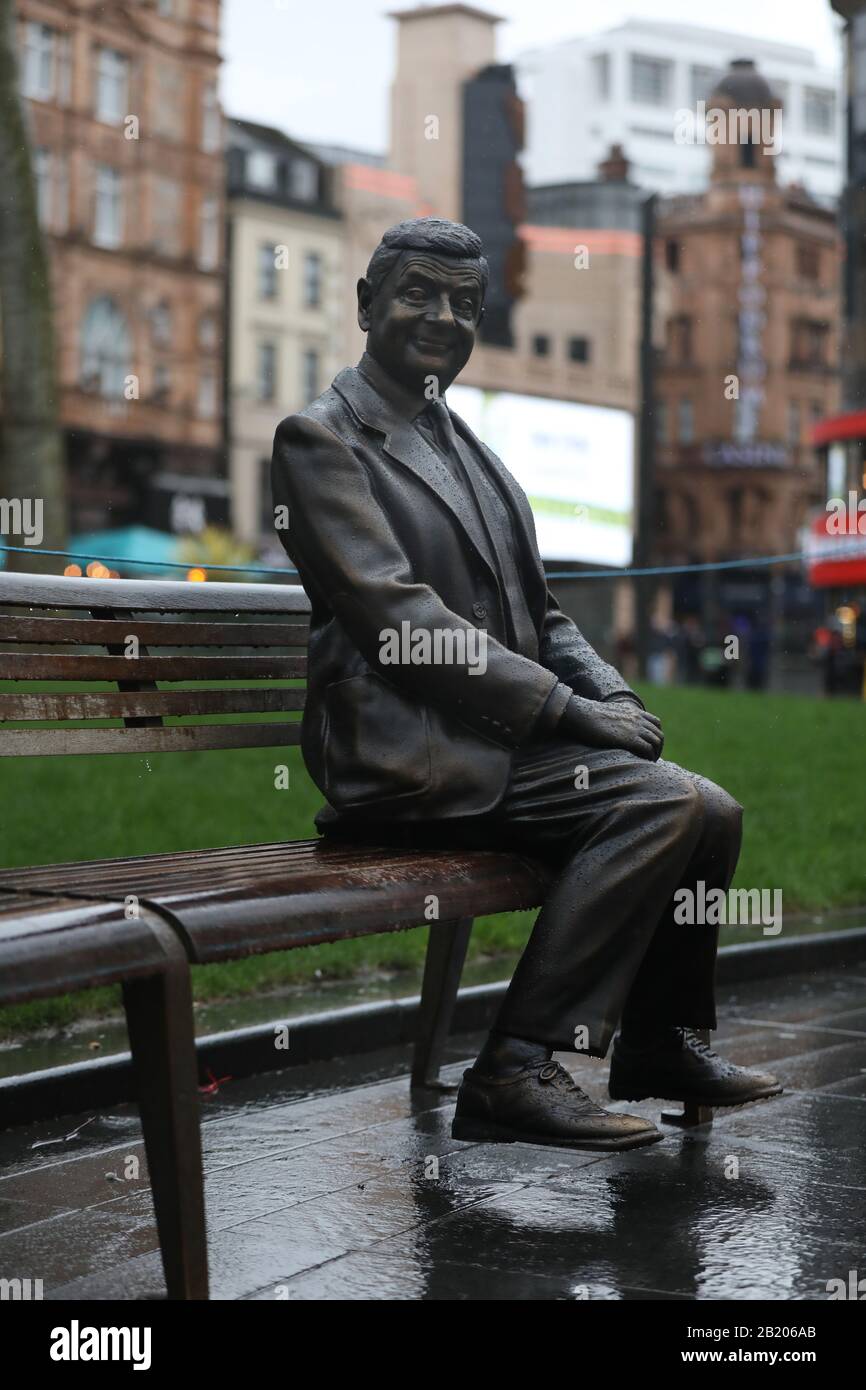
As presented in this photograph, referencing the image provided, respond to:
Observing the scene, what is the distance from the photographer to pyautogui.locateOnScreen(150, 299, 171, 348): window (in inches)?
1905

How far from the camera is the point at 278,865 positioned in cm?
367

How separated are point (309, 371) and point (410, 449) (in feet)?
181

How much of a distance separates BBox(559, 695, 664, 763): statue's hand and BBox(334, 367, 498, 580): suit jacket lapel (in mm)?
349

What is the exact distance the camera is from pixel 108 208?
4675 cm

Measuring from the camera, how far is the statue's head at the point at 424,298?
4035 mm

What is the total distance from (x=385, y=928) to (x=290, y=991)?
7.52ft

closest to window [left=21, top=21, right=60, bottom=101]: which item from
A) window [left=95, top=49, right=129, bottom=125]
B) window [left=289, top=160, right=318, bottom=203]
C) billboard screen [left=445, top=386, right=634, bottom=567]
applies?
window [left=95, top=49, right=129, bottom=125]

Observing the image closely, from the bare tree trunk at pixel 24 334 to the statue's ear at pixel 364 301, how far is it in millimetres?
7592

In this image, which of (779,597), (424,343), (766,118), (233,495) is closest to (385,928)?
(424,343)

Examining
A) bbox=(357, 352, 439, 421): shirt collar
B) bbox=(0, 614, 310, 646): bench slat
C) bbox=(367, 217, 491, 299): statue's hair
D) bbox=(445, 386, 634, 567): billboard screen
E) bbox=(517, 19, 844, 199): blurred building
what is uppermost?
bbox=(517, 19, 844, 199): blurred building

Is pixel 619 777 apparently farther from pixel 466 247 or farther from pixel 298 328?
pixel 298 328

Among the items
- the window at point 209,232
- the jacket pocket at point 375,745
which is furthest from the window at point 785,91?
the jacket pocket at point 375,745

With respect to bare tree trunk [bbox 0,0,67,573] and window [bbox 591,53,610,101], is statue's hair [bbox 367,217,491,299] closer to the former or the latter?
bare tree trunk [bbox 0,0,67,573]

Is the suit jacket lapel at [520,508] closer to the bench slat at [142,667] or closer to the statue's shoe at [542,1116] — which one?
the bench slat at [142,667]
